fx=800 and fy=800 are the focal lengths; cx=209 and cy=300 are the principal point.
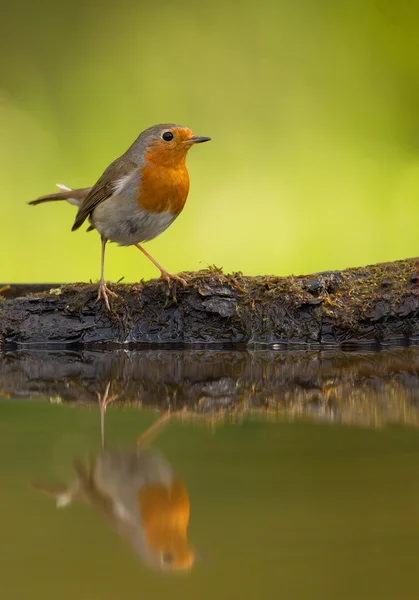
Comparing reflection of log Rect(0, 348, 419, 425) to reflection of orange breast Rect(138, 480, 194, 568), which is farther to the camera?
reflection of log Rect(0, 348, 419, 425)

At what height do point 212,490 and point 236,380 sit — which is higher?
point 236,380

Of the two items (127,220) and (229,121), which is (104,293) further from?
(229,121)

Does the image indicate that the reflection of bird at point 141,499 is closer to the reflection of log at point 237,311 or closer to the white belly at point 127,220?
the reflection of log at point 237,311

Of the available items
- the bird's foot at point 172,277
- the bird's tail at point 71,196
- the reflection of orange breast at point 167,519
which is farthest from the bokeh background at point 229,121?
the reflection of orange breast at point 167,519

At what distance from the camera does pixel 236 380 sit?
285 cm

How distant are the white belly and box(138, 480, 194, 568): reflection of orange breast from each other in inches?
113

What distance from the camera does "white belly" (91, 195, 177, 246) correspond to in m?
4.16

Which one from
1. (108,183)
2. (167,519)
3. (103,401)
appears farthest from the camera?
(108,183)

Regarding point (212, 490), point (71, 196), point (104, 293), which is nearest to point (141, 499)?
point (212, 490)

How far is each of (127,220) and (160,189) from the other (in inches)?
9.6

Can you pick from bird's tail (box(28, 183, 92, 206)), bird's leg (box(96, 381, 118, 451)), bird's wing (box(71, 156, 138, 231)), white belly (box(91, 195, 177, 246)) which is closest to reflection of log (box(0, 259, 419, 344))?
white belly (box(91, 195, 177, 246))

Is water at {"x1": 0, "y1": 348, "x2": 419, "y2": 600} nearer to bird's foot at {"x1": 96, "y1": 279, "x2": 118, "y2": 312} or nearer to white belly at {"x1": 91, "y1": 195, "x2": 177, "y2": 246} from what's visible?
bird's foot at {"x1": 96, "y1": 279, "x2": 118, "y2": 312}

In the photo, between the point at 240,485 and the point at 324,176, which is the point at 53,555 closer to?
the point at 240,485

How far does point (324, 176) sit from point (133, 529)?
6.94 m
